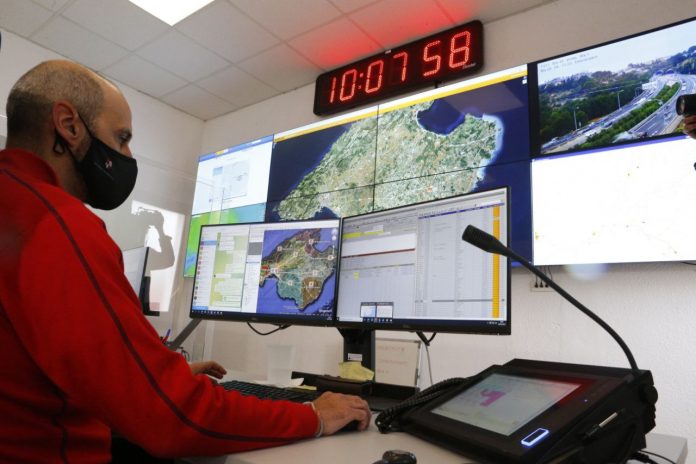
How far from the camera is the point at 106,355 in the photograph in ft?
1.98

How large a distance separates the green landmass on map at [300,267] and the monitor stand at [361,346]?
0.51ft

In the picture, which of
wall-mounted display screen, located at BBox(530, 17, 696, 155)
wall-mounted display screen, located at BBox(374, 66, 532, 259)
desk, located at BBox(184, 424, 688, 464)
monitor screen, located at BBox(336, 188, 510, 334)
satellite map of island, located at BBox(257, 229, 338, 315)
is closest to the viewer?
desk, located at BBox(184, 424, 688, 464)

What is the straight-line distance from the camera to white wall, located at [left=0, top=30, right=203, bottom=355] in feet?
8.40

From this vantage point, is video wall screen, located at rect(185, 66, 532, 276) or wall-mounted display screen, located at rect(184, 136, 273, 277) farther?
wall-mounted display screen, located at rect(184, 136, 273, 277)

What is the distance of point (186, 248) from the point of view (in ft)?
9.97

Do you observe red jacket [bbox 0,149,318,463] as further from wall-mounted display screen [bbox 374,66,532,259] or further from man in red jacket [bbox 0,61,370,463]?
wall-mounted display screen [bbox 374,66,532,259]

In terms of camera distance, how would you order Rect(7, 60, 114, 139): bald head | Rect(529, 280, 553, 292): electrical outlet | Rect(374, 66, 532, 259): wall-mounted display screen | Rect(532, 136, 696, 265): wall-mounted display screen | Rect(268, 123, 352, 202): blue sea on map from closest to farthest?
1. Rect(7, 60, 114, 139): bald head
2. Rect(532, 136, 696, 265): wall-mounted display screen
3. Rect(529, 280, 553, 292): electrical outlet
4. Rect(374, 66, 532, 259): wall-mounted display screen
5. Rect(268, 123, 352, 202): blue sea on map

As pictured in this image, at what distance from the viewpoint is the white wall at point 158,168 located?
2.56m

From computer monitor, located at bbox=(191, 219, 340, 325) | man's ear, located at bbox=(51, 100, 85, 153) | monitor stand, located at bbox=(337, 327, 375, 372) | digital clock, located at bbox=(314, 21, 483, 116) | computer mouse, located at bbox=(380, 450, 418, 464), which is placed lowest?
computer mouse, located at bbox=(380, 450, 418, 464)

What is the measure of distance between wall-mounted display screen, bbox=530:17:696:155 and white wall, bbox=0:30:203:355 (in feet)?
7.02

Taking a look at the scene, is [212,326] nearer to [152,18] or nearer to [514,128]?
[152,18]

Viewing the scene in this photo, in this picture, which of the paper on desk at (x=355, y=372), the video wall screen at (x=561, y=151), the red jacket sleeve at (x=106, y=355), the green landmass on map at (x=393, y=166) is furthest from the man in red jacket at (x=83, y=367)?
the green landmass on map at (x=393, y=166)

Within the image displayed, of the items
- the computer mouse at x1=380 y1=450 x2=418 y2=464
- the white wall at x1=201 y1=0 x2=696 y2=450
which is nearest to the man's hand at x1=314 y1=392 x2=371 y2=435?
the computer mouse at x1=380 y1=450 x2=418 y2=464

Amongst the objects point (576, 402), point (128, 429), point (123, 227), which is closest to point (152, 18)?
point (123, 227)
